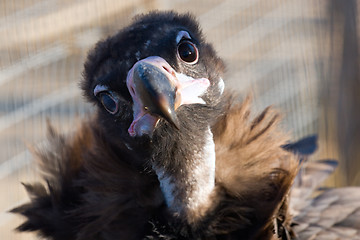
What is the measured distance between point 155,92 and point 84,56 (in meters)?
1.44

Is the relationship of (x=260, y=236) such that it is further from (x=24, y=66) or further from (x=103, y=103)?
(x=24, y=66)

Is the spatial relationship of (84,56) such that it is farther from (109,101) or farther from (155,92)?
(155,92)

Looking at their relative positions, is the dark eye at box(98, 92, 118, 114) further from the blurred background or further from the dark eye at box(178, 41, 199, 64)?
the blurred background

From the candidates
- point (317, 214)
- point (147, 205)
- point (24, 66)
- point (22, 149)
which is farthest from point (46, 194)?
point (22, 149)

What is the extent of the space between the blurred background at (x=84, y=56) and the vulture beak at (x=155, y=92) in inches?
40.6

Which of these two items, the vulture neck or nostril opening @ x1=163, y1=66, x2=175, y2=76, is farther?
the vulture neck

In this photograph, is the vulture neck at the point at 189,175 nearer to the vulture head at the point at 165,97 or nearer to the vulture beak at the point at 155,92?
the vulture head at the point at 165,97

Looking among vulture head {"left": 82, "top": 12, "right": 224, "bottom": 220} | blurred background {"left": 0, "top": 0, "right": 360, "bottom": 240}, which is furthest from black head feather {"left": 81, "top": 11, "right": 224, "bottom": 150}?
blurred background {"left": 0, "top": 0, "right": 360, "bottom": 240}

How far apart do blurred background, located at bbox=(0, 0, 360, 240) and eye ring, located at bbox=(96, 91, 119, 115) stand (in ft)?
3.04

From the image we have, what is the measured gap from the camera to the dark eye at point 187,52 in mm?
1223

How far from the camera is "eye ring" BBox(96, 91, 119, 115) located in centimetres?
123

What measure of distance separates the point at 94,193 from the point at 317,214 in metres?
0.66

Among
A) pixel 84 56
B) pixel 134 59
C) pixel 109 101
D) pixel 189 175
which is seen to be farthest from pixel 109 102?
pixel 84 56

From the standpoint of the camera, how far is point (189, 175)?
1309mm
